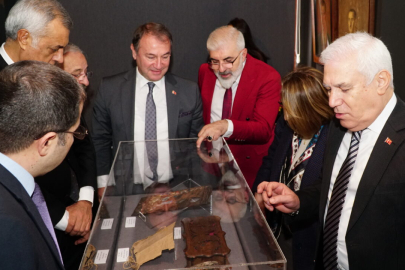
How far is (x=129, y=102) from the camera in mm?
3014

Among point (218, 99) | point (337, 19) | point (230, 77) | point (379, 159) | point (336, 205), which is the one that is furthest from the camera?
point (337, 19)

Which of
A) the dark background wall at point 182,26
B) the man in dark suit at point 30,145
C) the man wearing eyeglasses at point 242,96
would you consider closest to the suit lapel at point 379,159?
the man in dark suit at point 30,145

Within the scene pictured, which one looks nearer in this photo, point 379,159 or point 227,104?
point 379,159

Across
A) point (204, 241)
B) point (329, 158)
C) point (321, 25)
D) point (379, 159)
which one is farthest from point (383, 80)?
point (321, 25)

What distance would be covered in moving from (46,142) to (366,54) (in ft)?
4.45

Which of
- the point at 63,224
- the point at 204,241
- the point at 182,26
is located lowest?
the point at 63,224

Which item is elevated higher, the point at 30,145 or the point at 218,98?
the point at 30,145

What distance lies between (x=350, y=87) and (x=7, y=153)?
1400 mm

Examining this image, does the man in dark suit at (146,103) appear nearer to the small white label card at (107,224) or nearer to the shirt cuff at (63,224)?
the shirt cuff at (63,224)

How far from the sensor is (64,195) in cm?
234

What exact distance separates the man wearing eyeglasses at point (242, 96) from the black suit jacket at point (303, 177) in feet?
1.41

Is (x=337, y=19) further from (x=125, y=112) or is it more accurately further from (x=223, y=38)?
(x=125, y=112)

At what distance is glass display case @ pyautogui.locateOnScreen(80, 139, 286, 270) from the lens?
1489 mm

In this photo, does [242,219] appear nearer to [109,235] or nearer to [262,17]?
[109,235]
